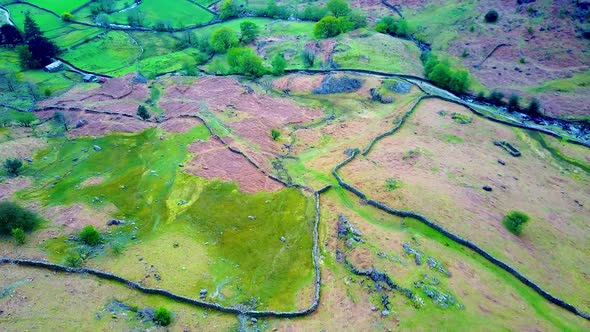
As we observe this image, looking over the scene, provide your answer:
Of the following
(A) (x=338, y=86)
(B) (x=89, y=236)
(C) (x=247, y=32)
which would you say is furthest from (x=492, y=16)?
(B) (x=89, y=236)

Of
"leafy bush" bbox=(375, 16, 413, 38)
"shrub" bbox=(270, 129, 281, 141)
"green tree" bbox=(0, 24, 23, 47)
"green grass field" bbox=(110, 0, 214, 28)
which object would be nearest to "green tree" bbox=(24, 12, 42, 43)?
"green tree" bbox=(0, 24, 23, 47)

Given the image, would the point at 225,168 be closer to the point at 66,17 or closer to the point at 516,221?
the point at 516,221

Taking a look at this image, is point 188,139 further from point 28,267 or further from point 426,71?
point 426,71

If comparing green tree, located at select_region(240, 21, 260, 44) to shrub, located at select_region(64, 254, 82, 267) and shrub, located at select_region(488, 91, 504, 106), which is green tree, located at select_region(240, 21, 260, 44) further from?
shrub, located at select_region(64, 254, 82, 267)

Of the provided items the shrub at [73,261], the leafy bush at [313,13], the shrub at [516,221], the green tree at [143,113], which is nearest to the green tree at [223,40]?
the leafy bush at [313,13]

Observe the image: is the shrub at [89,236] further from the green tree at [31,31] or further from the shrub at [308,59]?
the green tree at [31,31]
